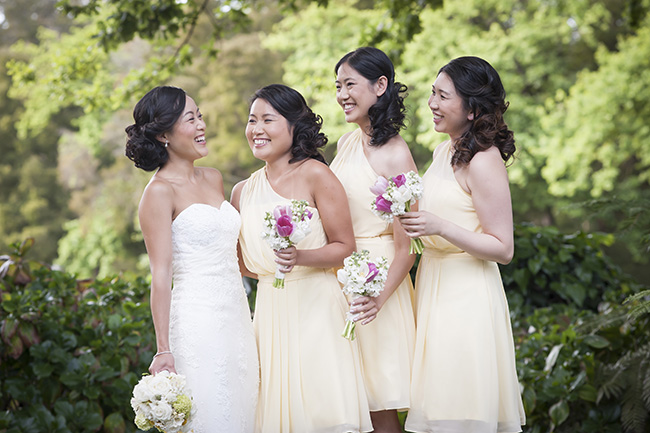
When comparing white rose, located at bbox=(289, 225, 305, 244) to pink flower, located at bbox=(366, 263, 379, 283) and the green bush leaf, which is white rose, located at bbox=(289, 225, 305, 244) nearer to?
pink flower, located at bbox=(366, 263, 379, 283)

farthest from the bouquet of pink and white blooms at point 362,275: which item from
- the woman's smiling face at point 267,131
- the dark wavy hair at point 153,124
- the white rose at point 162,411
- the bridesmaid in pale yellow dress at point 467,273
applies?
the dark wavy hair at point 153,124

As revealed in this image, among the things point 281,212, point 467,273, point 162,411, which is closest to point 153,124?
point 281,212

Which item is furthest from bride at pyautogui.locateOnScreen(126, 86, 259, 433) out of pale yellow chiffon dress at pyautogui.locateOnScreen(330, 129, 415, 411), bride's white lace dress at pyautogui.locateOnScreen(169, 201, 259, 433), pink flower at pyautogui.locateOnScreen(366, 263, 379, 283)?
pink flower at pyautogui.locateOnScreen(366, 263, 379, 283)

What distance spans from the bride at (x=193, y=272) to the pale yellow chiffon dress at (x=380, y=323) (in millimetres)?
574

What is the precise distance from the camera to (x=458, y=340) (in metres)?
3.42

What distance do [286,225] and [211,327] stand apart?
2.24ft

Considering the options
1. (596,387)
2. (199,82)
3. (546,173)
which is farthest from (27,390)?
(199,82)

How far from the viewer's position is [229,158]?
771 inches

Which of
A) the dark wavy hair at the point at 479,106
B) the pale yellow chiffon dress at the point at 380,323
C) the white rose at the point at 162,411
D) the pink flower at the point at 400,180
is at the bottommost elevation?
the white rose at the point at 162,411

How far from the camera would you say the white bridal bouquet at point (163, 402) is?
3.01 m

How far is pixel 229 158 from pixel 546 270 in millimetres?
13867

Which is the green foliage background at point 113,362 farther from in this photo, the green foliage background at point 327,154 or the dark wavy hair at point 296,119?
the dark wavy hair at point 296,119

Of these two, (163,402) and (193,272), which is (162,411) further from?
(193,272)

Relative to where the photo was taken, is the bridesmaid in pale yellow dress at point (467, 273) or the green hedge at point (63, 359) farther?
the green hedge at point (63, 359)
